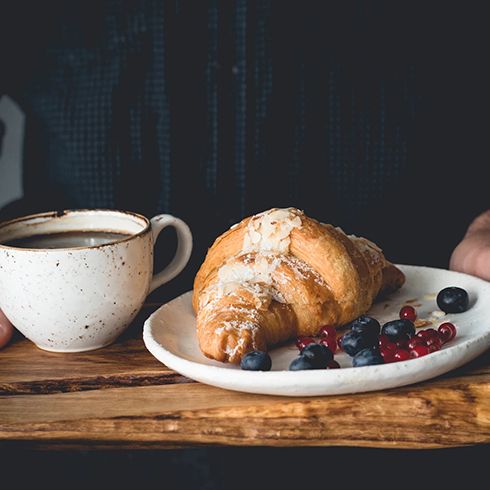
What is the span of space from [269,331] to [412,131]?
2.19ft

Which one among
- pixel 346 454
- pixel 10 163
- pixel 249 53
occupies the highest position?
pixel 249 53

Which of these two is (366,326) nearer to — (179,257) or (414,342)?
(414,342)

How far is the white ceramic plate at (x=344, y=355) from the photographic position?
717 millimetres

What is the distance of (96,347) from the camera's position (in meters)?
0.90

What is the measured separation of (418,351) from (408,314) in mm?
134

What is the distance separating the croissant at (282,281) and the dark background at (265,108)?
42 centimetres

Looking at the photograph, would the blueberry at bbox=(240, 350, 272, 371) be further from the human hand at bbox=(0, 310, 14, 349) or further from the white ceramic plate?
the human hand at bbox=(0, 310, 14, 349)

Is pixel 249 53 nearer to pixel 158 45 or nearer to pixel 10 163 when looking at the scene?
pixel 158 45

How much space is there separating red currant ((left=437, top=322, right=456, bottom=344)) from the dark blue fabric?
58 centimetres

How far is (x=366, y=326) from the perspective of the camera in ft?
2.74

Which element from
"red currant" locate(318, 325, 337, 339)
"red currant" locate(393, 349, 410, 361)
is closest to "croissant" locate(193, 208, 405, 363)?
"red currant" locate(318, 325, 337, 339)

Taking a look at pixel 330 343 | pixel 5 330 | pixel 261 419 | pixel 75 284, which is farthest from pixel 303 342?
pixel 5 330

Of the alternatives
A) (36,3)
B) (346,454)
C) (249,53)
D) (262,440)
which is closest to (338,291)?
(262,440)

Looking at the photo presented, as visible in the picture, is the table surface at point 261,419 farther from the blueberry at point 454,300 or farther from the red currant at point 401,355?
the blueberry at point 454,300
